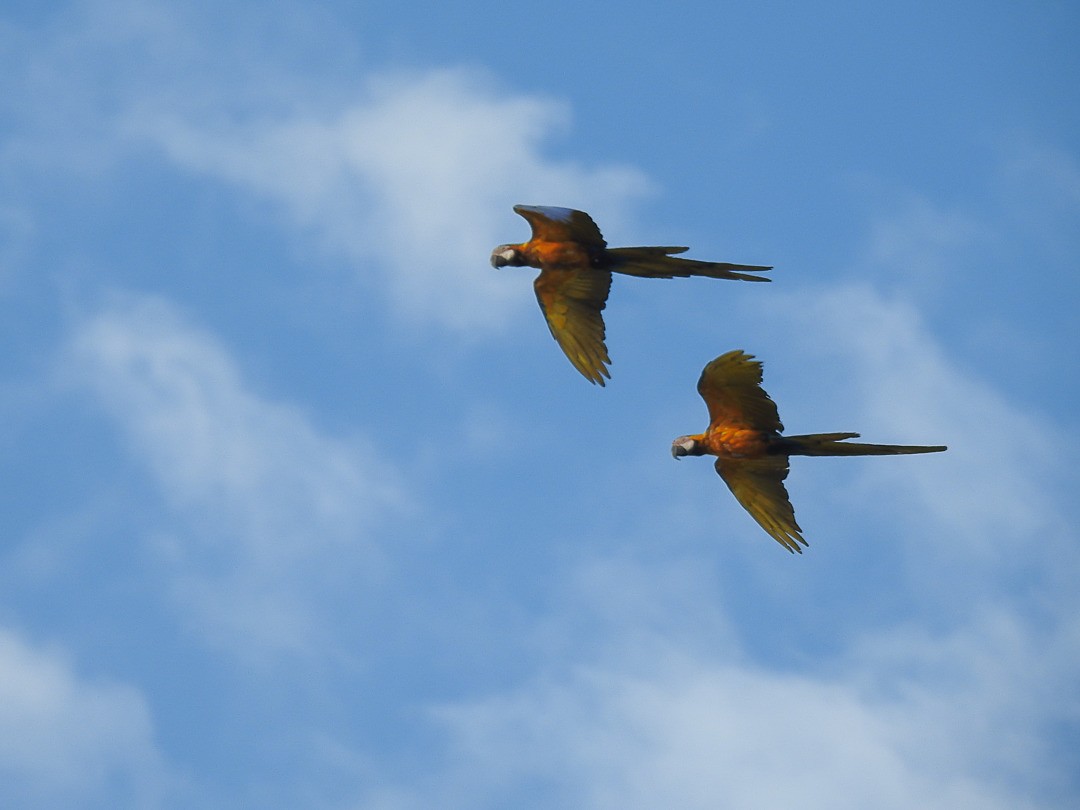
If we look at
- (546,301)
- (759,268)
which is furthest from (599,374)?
(759,268)

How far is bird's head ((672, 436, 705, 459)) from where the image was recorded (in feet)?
52.1

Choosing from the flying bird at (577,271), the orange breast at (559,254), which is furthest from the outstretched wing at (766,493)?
the orange breast at (559,254)

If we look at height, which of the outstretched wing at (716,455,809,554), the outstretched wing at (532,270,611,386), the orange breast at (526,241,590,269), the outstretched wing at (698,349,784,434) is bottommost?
the outstretched wing at (716,455,809,554)

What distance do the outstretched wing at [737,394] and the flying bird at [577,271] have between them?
39.8 inches

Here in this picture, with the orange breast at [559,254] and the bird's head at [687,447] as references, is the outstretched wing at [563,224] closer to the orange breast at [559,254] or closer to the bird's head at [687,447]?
the orange breast at [559,254]

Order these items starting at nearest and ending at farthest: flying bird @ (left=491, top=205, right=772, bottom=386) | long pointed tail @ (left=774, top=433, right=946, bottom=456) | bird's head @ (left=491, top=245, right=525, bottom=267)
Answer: long pointed tail @ (left=774, top=433, right=946, bottom=456)
flying bird @ (left=491, top=205, right=772, bottom=386)
bird's head @ (left=491, top=245, right=525, bottom=267)

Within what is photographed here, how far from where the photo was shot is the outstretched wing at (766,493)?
1570 centimetres

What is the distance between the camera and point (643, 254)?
15.3 metres

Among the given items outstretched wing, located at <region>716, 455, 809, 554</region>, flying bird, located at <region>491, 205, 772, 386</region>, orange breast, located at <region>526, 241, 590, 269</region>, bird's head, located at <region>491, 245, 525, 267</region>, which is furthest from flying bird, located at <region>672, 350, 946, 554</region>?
bird's head, located at <region>491, 245, 525, 267</region>

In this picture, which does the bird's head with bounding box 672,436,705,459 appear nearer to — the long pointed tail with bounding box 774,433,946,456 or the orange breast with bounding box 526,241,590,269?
the long pointed tail with bounding box 774,433,946,456

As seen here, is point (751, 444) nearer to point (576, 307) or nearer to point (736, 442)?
point (736, 442)

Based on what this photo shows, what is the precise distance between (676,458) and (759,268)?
2.44 metres

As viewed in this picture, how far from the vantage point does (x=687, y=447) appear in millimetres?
15938

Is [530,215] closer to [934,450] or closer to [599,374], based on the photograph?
[599,374]
